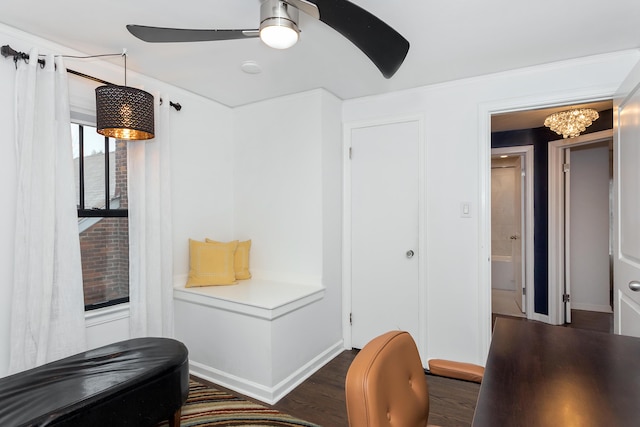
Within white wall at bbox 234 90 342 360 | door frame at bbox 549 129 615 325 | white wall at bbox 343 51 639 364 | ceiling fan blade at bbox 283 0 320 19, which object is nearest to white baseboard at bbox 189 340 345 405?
white wall at bbox 234 90 342 360

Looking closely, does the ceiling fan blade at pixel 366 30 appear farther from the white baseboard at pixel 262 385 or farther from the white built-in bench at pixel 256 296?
the white baseboard at pixel 262 385

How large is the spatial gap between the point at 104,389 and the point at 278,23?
1746 millimetres

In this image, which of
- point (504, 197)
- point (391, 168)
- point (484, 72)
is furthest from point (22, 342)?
point (504, 197)

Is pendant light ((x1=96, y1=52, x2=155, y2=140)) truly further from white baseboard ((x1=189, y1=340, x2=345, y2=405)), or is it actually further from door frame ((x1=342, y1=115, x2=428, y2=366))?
white baseboard ((x1=189, y1=340, x2=345, y2=405))

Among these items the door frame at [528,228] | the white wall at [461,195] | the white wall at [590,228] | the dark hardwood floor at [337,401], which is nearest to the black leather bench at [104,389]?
the dark hardwood floor at [337,401]

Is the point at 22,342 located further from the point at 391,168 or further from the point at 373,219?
the point at 391,168

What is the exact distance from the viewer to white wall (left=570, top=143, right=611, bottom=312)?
439 centimetres

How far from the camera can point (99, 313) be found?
2.41m

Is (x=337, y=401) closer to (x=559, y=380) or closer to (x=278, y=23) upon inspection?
(x=559, y=380)

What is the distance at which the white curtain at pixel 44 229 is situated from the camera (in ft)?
6.39

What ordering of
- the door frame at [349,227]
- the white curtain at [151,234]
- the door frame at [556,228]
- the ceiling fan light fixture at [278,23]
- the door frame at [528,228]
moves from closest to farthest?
the ceiling fan light fixture at [278,23] < the white curtain at [151,234] < the door frame at [349,227] < the door frame at [556,228] < the door frame at [528,228]

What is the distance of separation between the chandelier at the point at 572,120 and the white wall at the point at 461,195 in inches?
35.7

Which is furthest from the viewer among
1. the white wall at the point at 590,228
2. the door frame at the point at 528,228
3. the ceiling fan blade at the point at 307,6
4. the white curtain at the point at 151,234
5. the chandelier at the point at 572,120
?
the white wall at the point at 590,228

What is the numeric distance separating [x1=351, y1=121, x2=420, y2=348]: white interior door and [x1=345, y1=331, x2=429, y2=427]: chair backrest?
183 cm
